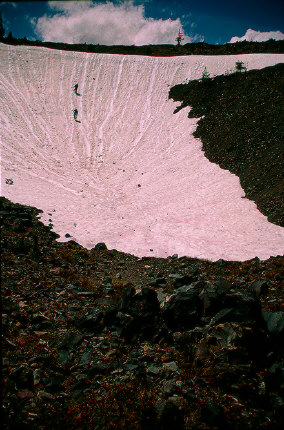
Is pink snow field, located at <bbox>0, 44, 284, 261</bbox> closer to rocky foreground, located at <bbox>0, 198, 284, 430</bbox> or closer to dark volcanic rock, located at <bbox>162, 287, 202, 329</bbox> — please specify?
rocky foreground, located at <bbox>0, 198, 284, 430</bbox>

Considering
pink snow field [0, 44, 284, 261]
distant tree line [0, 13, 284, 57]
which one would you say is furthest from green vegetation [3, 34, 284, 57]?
pink snow field [0, 44, 284, 261]

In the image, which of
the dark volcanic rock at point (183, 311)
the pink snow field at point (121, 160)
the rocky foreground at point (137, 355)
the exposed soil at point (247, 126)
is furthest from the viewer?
the exposed soil at point (247, 126)

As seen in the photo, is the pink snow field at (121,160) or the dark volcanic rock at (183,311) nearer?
the dark volcanic rock at (183,311)

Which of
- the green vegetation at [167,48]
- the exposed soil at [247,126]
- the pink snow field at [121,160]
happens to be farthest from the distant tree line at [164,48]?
the exposed soil at [247,126]

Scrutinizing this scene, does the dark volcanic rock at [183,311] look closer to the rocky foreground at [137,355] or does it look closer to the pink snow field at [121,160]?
the rocky foreground at [137,355]

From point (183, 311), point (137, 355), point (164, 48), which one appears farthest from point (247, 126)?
point (164, 48)

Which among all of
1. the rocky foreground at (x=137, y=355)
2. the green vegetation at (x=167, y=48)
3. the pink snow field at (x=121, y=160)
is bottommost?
the rocky foreground at (x=137, y=355)

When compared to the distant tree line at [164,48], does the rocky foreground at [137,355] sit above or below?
below
